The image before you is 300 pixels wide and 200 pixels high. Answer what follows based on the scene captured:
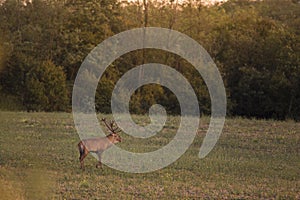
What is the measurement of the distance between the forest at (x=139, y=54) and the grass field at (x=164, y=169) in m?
18.5

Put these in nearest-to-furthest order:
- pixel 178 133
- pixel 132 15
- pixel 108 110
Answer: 1. pixel 178 133
2. pixel 108 110
3. pixel 132 15

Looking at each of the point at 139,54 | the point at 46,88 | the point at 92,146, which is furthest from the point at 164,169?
the point at 139,54

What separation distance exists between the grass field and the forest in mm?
18547

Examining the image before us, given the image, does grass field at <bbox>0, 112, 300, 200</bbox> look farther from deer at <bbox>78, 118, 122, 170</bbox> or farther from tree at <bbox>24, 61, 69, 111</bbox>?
tree at <bbox>24, 61, 69, 111</bbox>

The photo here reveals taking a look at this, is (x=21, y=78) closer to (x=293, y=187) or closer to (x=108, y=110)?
(x=108, y=110)

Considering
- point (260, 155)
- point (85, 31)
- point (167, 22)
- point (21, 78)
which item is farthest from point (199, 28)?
point (260, 155)

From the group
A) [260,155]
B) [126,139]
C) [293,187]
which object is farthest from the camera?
[126,139]

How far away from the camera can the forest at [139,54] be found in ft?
156

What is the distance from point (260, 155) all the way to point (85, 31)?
31.5m

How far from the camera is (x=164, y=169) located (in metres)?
17.8

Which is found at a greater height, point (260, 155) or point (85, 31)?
point (85, 31)

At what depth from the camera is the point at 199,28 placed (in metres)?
55.4

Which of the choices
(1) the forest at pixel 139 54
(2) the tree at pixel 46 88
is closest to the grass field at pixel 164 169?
(2) the tree at pixel 46 88

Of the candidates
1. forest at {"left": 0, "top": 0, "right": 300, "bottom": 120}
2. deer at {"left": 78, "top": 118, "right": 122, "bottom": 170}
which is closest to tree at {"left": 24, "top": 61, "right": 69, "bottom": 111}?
forest at {"left": 0, "top": 0, "right": 300, "bottom": 120}
